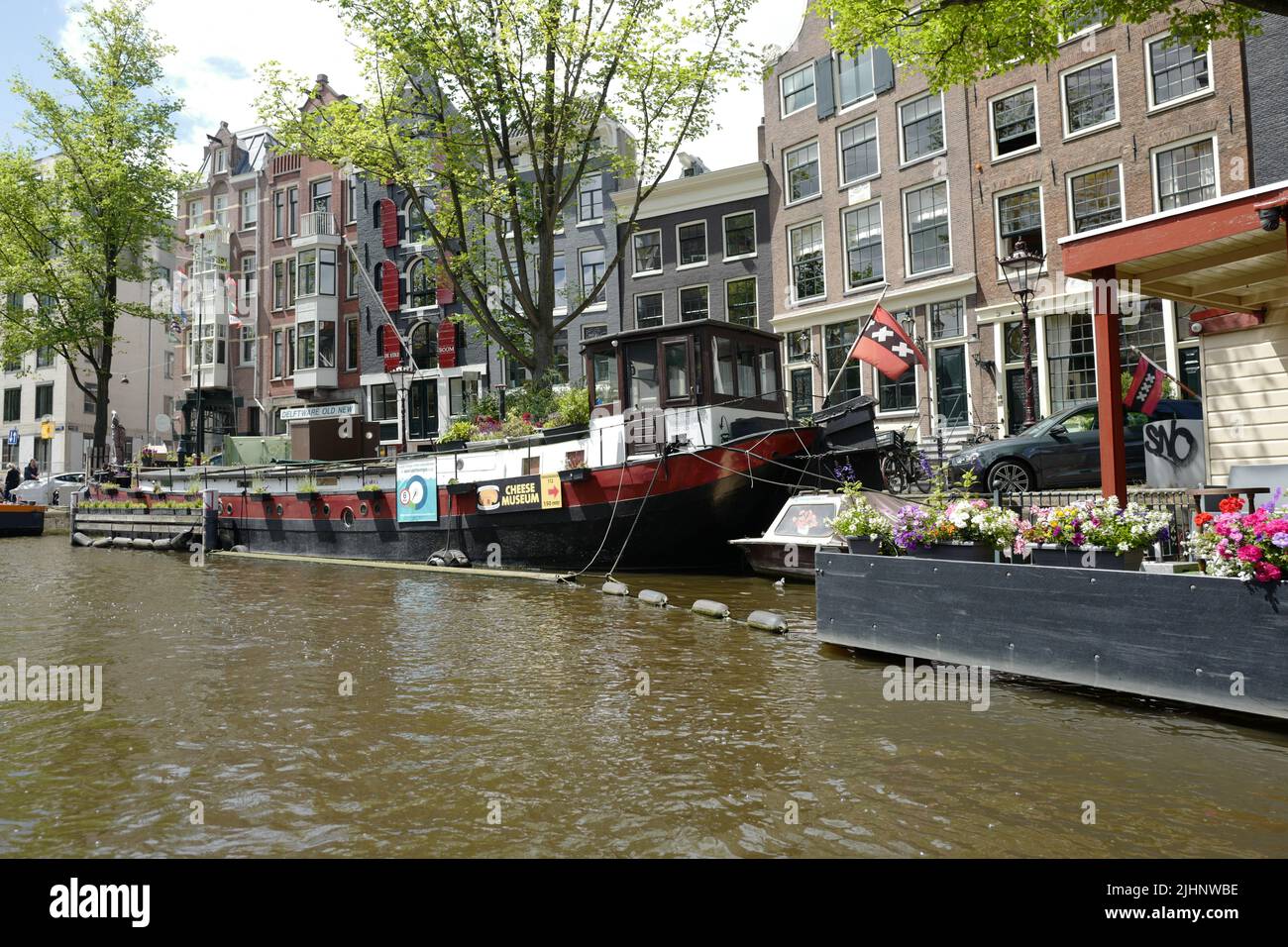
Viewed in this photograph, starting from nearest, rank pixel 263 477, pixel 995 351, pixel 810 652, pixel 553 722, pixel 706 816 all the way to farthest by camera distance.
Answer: pixel 706 816
pixel 553 722
pixel 810 652
pixel 263 477
pixel 995 351

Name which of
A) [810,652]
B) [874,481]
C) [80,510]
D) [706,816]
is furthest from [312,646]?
[80,510]

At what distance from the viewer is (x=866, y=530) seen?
7.35 m

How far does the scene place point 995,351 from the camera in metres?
22.5

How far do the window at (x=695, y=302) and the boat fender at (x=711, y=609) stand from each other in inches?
804

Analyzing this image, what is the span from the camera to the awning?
6.30 metres

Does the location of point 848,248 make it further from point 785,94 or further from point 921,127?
point 785,94

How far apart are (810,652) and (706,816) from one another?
13.5ft

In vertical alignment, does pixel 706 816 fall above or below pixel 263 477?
below

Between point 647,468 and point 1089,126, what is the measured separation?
15418 mm

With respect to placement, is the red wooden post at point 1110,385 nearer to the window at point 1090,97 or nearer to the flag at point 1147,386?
the flag at point 1147,386

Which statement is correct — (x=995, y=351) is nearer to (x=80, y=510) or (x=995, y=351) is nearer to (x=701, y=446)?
(x=701, y=446)

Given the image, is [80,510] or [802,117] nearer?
[80,510]

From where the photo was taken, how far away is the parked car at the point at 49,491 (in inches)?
1390
